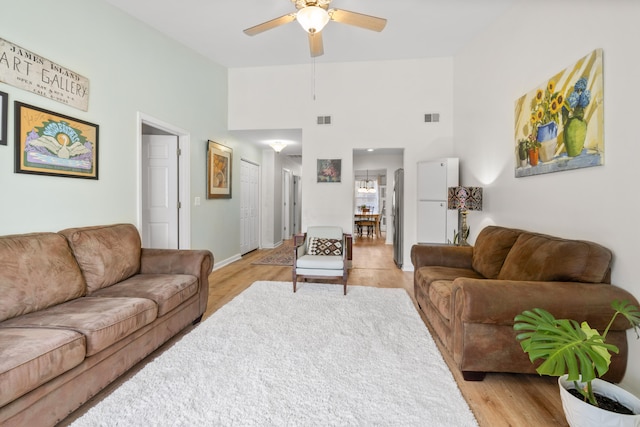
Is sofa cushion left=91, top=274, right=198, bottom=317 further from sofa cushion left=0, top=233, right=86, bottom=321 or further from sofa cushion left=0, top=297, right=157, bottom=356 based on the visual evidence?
sofa cushion left=0, top=233, right=86, bottom=321

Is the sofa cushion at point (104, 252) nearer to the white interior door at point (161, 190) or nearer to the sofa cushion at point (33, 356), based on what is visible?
the sofa cushion at point (33, 356)

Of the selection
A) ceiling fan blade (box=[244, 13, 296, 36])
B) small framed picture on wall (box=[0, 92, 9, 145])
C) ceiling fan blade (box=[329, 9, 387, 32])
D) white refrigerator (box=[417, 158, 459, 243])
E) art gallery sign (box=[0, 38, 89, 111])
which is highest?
ceiling fan blade (box=[244, 13, 296, 36])

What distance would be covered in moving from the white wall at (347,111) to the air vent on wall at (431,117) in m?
0.06

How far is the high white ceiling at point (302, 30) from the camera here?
3.13 meters

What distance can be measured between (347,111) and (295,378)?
13.3 ft

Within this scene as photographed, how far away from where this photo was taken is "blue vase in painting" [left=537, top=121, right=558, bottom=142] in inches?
91.7

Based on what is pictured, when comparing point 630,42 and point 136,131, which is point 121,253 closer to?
point 136,131

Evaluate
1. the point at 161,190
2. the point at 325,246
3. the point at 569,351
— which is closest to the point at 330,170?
the point at 325,246

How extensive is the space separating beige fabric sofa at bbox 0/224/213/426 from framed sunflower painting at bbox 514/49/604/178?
10.2ft

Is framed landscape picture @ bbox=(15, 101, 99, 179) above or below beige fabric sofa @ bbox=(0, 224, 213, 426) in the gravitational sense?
above

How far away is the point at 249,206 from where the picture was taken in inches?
243

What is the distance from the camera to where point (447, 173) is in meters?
4.26

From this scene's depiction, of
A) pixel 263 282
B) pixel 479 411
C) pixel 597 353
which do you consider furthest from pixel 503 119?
pixel 263 282

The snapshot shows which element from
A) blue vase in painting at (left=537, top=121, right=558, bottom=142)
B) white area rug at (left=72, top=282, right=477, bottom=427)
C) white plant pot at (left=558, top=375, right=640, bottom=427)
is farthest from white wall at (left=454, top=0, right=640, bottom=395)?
white area rug at (left=72, top=282, right=477, bottom=427)
